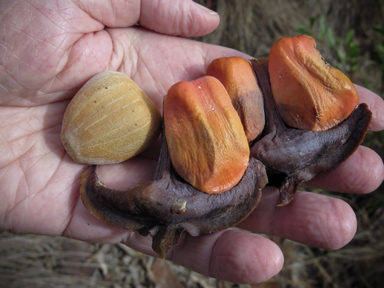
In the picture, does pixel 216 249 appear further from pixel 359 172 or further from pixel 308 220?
pixel 359 172

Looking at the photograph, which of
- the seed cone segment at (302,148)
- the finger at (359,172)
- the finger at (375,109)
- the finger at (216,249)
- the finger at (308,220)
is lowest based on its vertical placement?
the finger at (216,249)

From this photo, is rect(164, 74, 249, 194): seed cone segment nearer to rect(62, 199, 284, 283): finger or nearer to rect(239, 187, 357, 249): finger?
rect(62, 199, 284, 283): finger

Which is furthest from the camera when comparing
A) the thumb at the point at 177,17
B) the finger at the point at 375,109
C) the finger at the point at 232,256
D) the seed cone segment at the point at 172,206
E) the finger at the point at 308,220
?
the thumb at the point at 177,17

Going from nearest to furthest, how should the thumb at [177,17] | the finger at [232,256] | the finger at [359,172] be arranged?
the finger at [232,256]
the finger at [359,172]
the thumb at [177,17]

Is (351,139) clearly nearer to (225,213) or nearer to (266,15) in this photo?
(225,213)

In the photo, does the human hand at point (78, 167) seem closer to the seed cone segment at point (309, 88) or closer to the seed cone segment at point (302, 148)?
the seed cone segment at point (302, 148)

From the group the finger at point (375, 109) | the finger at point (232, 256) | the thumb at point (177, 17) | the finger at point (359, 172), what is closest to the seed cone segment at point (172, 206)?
the finger at point (232, 256)

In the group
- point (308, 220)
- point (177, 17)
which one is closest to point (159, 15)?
point (177, 17)
